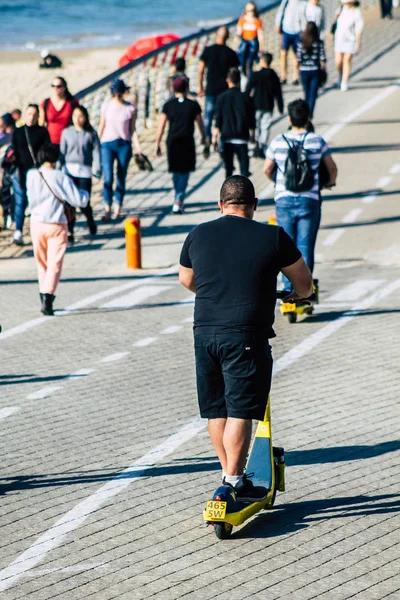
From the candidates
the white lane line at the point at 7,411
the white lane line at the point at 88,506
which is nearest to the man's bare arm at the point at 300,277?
the white lane line at the point at 88,506

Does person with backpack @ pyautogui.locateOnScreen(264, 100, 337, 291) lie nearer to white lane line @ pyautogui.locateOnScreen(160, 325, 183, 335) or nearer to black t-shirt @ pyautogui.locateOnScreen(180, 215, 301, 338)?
white lane line @ pyautogui.locateOnScreen(160, 325, 183, 335)

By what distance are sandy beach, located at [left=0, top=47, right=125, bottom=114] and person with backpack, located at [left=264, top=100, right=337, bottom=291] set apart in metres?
24.8

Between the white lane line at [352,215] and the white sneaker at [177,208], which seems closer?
the white lane line at [352,215]

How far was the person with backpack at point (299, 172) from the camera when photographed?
37.1ft

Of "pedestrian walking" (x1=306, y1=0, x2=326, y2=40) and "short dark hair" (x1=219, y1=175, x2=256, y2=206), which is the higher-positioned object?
"pedestrian walking" (x1=306, y1=0, x2=326, y2=40)

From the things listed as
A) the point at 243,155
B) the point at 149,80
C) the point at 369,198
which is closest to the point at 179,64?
the point at 243,155

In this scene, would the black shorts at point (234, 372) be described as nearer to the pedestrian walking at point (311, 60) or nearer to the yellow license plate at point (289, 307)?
the yellow license plate at point (289, 307)

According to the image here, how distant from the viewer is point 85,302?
1335 centimetres

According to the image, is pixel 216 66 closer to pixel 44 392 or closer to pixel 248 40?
pixel 248 40

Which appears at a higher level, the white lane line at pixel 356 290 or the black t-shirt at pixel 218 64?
the black t-shirt at pixel 218 64

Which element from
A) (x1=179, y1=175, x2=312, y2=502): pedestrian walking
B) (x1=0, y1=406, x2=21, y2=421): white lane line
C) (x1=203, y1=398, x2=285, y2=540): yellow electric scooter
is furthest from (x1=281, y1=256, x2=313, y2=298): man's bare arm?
(x1=0, y1=406, x2=21, y2=421): white lane line

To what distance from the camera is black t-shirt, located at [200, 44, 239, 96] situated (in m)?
19.8

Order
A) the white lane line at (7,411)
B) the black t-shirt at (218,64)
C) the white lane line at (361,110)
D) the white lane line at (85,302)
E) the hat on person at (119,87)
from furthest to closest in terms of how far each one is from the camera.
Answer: the white lane line at (361,110) < the black t-shirt at (218,64) < the hat on person at (119,87) < the white lane line at (85,302) < the white lane line at (7,411)

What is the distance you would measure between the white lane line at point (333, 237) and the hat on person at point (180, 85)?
9.46 feet
